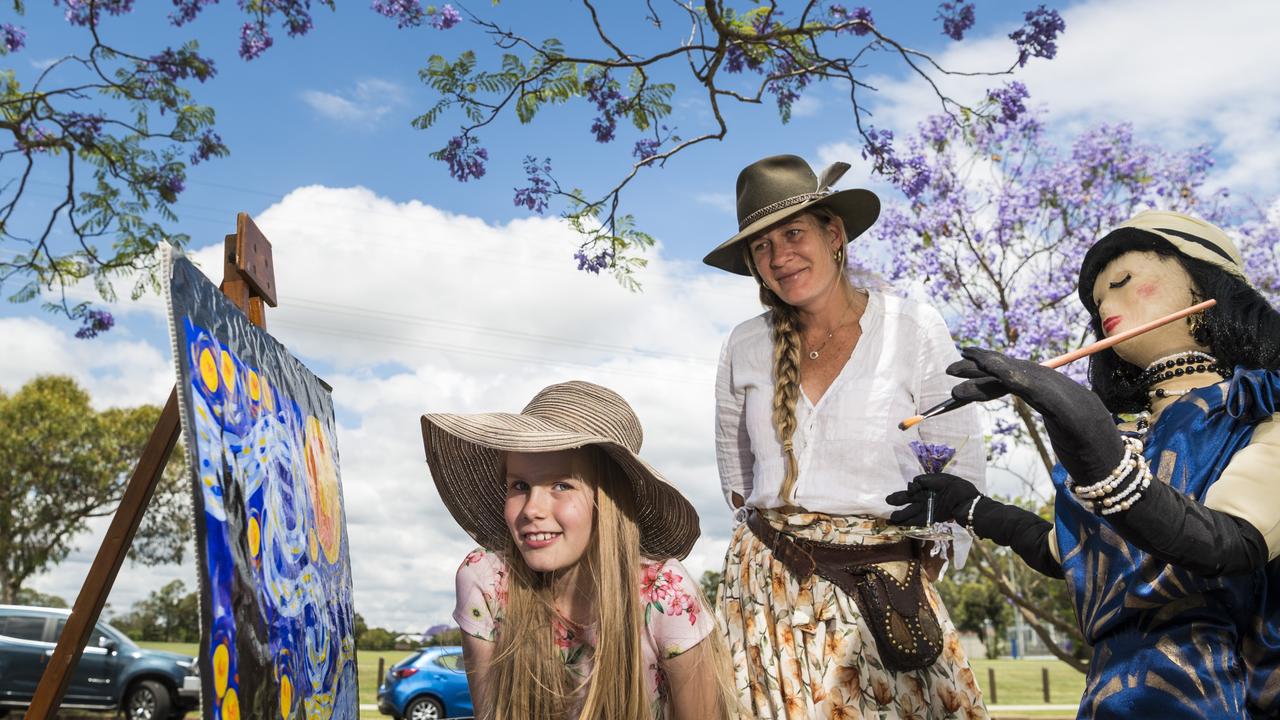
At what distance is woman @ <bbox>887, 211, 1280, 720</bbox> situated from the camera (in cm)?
198

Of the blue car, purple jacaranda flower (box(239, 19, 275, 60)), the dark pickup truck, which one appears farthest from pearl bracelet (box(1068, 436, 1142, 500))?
the dark pickup truck

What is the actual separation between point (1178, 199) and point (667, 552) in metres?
9.03

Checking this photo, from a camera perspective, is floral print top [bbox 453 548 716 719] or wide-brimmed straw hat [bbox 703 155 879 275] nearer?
floral print top [bbox 453 548 716 719]

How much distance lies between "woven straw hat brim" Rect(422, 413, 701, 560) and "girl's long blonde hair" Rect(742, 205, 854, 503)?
14.0 inches

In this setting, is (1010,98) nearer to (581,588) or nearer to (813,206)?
(813,206)

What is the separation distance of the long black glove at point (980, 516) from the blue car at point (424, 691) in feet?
34.8

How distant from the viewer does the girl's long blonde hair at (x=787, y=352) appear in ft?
10.1

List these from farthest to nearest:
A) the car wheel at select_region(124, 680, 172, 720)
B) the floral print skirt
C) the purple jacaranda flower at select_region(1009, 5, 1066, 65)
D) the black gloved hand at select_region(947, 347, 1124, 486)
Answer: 1. the car wheel at select_region(124, 680, 172, 720)
2. the purple jacaranda flower at select_region(1009, 5, 1066, 65)
3. the floral print skirt
4. the black gloved hand at select_region(947, 347, 1124, 486)

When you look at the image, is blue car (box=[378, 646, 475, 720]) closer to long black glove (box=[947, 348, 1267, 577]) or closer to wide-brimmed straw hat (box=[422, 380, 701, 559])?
wide-brimmed straw hat (box=[422, 380, 701, 559])

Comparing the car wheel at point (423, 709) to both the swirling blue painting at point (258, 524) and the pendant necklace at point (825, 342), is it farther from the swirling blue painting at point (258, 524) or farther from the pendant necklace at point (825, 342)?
the pendant necklace at point (825, 342)

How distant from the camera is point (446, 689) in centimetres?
1288

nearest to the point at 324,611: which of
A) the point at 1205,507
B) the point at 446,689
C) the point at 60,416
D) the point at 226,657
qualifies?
the point at 226,657

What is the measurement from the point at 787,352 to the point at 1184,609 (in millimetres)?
1373

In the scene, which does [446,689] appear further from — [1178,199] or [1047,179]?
[1178,199]
